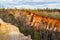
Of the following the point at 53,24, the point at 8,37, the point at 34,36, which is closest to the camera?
the point at 8,37

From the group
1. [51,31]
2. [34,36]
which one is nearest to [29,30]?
[34,36]

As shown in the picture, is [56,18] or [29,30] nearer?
[29,30]

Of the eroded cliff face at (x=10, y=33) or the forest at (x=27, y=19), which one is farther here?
the forest at (x=27, y=19)

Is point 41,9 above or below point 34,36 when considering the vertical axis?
above

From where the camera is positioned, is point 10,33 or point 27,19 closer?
point 10,33

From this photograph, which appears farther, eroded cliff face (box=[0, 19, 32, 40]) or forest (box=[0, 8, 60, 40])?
forest (box=[0, 8, 60, 40])

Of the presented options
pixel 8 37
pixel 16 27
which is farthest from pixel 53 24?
pixel 8 37

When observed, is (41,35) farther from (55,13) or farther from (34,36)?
(55,13)

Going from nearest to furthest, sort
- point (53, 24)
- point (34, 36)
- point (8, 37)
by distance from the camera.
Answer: point (8, 37), point (34, 36), point (53, 24)

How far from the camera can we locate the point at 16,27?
5859 millimetres

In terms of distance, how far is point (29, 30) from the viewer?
5.88 meters

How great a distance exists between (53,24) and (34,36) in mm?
780

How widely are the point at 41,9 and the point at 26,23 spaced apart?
0.73 metres

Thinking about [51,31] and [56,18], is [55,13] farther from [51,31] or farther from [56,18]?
[51,31]
